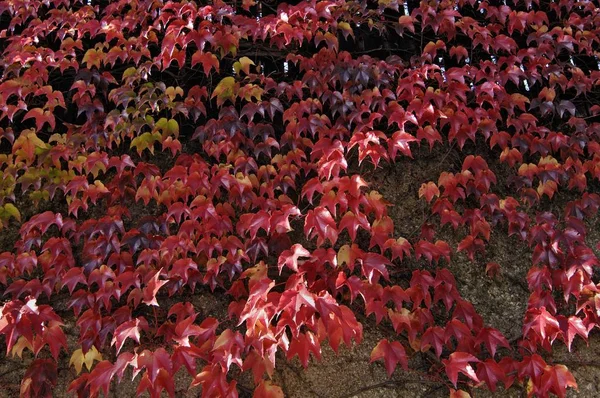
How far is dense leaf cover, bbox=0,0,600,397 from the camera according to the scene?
93.4 inches

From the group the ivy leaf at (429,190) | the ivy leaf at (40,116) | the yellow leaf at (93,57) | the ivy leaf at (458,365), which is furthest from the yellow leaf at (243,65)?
the ivy leaf at (458,365)

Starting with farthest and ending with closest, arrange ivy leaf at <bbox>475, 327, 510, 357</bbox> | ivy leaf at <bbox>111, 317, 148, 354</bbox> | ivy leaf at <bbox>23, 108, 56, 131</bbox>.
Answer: ivy leaf at <bbox>23, 108, 56, 131</bbox>, ivy leaf at <bbox>475, 327, 510, 357</bbox>, ivy leaf at <bbox>111, 317, 148, 354</bbox>

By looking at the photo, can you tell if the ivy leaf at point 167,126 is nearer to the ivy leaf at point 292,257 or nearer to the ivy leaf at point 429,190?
the ivy leaf at point 292,257

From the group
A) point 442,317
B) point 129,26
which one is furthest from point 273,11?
point 442,317

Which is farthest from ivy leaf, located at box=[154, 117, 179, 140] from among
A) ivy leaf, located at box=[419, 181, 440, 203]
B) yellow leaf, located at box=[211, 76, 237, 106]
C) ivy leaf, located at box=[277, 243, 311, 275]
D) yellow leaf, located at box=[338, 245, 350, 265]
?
ivy leaf, located at box=[419, 181, 440, 203]

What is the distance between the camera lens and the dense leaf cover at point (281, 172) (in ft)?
7.78

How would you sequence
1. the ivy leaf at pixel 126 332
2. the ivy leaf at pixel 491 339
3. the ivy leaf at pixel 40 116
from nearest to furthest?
1. the ivy leaf at pixel 126 332
2. the ivy leaf at pixel 491 339
3. the ivy leaf at pixel 40 116

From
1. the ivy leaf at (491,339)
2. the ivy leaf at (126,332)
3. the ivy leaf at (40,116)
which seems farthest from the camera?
the ivy leaf at (40,116)

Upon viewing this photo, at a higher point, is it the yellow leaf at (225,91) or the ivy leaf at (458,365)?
the yellow leaf at (225,91)

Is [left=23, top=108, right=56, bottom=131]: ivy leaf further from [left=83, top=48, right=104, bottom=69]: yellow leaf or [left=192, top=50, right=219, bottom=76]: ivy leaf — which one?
[left=192, top=50, right=219, bottom=76]: ivy leaf

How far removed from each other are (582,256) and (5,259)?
2.46 metres

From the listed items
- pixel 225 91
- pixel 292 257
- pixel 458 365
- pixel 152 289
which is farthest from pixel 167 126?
pixel 458 365

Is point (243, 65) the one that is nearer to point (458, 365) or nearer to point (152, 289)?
point (152, 289)

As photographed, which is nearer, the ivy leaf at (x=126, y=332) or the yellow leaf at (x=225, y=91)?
the ivy leaf at (x=126, y=332)
